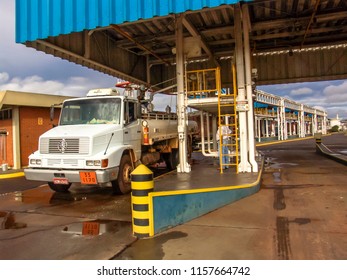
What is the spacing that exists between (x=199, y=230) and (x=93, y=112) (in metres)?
5.22

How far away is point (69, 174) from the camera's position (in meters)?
8.00

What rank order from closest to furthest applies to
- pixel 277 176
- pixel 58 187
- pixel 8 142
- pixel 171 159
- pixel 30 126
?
pixel 58 187 → pixel 277 176 → pixel 171 159 → pixel 8 142 → pixel 30 126

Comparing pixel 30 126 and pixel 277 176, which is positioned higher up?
pixel 30 126

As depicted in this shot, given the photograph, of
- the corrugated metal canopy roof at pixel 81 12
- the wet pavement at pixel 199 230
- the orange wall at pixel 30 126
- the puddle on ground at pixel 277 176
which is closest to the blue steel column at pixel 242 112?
the wet pavement at pixel 199 230

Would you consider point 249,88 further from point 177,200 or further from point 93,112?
point 177,200

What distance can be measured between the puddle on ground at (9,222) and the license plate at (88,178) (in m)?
1.76

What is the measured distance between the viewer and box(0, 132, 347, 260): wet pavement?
454cm

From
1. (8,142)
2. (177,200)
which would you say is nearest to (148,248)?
(177,200)

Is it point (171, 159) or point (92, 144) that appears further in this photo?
point (171, 159)

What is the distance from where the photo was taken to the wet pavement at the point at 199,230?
4.54 meters

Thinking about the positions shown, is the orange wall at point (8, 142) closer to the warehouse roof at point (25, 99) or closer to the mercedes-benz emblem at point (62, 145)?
the warehouse roof at point (25, 99)

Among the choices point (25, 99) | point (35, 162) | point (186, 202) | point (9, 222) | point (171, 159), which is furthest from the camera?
point (25, 99)

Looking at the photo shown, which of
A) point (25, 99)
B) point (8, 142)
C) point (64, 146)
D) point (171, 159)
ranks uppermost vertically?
point (25, 99)

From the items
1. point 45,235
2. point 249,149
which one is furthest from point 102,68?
point 45,235
